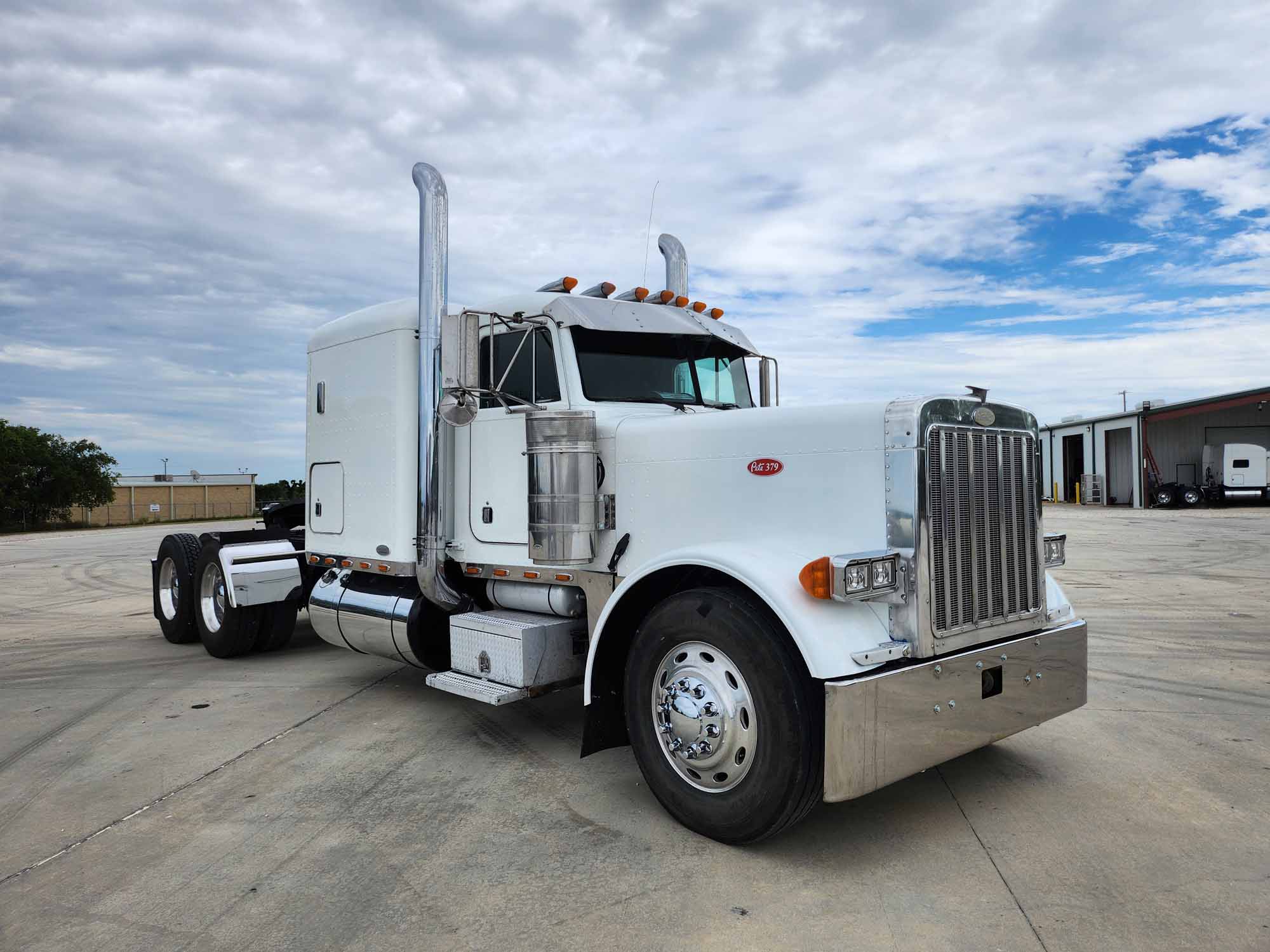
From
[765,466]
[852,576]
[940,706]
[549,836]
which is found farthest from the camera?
[765,466]

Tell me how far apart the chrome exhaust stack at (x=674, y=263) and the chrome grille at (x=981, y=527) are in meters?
3.45

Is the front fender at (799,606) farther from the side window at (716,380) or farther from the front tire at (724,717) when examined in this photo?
the side window at (716,380)

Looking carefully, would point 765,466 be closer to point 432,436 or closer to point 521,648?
point 521,648

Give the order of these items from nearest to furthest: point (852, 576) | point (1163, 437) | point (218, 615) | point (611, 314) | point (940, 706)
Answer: point (852, 576) < point (940, 706) < point (611, 314) < point (218, 615) < point (1163, 437)

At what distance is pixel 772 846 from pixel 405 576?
126 inches

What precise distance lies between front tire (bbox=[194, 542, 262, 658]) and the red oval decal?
18.3 feet

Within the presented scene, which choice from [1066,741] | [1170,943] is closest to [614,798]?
[1170,943]

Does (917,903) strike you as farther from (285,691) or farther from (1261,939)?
(285,691)

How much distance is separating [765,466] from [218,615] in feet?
20.8

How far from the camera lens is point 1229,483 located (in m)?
34.1

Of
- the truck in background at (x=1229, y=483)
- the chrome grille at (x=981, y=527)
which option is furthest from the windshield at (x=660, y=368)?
the truck in background at (x=1229, y=483)

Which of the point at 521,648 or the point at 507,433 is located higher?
the point at 507,433

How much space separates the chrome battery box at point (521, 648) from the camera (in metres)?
4.91

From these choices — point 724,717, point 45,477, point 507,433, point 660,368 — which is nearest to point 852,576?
point 724,717
